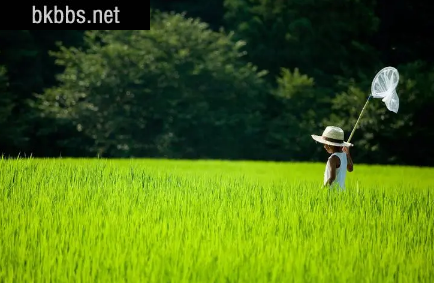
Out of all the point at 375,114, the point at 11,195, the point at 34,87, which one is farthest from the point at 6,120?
the point at 11,195

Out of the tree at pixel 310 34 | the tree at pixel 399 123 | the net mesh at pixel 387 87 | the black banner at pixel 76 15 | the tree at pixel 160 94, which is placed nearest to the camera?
the net mesh at pixel 387 87

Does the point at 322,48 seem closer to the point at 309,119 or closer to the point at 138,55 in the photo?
the point at 309,119

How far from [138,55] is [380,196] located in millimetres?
17014

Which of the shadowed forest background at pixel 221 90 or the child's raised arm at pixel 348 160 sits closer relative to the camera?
the child's raised arm at pixel 348 160

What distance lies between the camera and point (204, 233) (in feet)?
17.0

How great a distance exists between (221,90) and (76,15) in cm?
586

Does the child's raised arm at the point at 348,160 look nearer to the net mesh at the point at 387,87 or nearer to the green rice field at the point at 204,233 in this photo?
the green rice field at the point at 204,233

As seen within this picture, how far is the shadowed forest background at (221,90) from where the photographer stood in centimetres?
2233

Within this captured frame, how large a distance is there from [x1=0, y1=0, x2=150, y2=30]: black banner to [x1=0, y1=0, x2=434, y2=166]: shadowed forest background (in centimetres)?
41

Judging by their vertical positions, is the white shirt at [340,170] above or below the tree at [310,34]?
below

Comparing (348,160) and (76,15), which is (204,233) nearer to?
(348,160)

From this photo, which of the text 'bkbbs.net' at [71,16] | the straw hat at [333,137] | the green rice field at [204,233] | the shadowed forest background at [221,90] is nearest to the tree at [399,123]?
the shadowed forest background at [221,90]

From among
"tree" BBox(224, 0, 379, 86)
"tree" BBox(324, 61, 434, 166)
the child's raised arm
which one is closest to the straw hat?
the child's raised arm

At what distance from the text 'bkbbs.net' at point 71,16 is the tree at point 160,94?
0.82m
